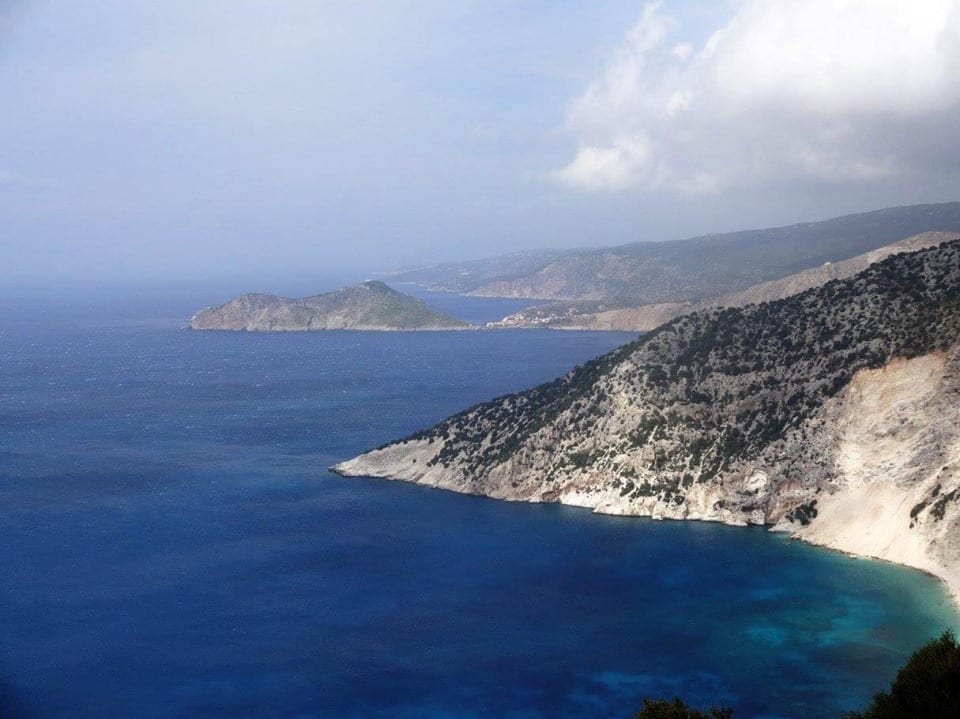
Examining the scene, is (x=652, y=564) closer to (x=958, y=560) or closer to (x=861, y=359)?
(x=958, y=560)

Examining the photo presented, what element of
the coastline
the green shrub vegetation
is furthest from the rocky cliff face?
the green shrub vegetation

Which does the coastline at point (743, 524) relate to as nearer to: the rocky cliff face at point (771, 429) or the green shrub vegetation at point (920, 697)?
the rocky cliff face at point (771, 429)

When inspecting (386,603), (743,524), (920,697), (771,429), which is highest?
(771,429)

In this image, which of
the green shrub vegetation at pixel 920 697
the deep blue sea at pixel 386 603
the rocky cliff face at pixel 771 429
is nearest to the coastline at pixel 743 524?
the rocky cliff face at pixel 771 429

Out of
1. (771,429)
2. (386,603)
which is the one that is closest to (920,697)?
(386,603)

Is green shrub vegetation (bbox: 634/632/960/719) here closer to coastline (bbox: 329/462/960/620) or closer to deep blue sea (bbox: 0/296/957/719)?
deep blue sea (bbox: 0/296/957/719)

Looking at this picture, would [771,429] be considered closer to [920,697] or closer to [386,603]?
[386,603]
